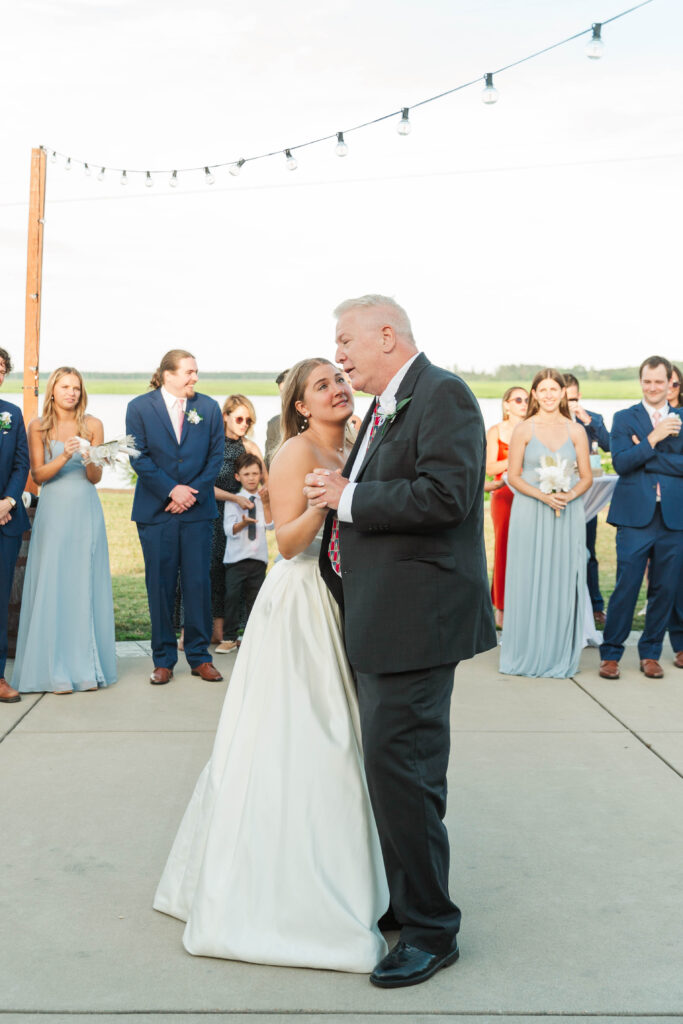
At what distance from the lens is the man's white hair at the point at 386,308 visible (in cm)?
323

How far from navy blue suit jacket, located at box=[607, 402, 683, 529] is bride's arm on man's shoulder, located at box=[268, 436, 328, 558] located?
436cm

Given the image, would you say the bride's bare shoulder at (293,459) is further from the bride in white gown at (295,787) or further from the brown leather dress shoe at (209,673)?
the brown leather dress shoe at (209,673)

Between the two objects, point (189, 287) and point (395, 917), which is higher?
point (189, 287)

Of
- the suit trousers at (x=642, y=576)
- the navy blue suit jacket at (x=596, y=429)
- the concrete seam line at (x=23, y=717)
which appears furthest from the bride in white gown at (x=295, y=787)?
the navy blue suit jacket at (x=596, y=429)

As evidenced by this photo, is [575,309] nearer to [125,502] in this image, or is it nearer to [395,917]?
[125,502]

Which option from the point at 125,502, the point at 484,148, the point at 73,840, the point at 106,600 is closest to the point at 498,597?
the point at 106,600

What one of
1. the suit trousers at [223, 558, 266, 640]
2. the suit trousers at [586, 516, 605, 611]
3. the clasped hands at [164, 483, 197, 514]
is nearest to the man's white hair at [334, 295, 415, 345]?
the clasped hands at [164, 483, 197, 514]

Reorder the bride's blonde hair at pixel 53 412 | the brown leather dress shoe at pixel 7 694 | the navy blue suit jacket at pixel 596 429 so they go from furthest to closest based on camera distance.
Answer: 1. the navy blue suit jacket at pixel 596 429
2. the bride's blonde hair at pixel 53 412
3. the brown leather dress shoe at pixel 7 694

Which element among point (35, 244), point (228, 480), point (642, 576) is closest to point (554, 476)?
point (642, 576)

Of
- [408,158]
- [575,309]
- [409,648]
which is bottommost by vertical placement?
[409,648]

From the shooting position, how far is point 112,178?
38.8 ft

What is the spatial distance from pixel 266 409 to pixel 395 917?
19036 millimetres

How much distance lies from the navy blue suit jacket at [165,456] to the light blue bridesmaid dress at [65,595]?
1.22 feet

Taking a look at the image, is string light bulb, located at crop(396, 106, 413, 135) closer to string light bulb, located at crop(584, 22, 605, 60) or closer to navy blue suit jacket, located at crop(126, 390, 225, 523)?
string light bulb, located at crop(584, 22, 605, 60)
